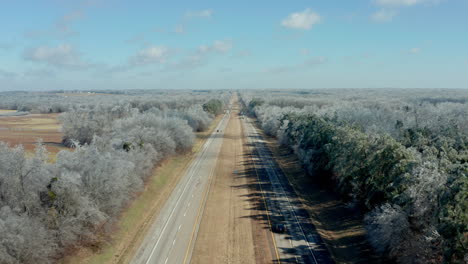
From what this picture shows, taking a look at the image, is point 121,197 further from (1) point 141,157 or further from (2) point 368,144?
(2) point 368,144

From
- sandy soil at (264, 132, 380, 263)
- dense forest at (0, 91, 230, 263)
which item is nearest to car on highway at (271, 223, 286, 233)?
sandy soil at (264, 132, 380, 263)

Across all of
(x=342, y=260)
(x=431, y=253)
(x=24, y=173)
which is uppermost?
(x=24, y=173)

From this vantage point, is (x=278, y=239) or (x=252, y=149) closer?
(x=278, y=239)

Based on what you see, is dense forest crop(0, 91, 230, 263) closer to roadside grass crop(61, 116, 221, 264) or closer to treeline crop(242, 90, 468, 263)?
roadside grass crop(61, 116, 221, 264)

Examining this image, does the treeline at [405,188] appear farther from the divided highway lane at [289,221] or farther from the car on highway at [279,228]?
the car on highway at [279,228]

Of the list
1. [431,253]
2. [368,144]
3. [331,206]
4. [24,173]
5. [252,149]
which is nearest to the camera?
[431,253]

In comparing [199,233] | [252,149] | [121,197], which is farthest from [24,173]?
[252,149]

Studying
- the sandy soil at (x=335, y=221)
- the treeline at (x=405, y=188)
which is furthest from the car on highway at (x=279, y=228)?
the treeline at (x=405, y=188)
